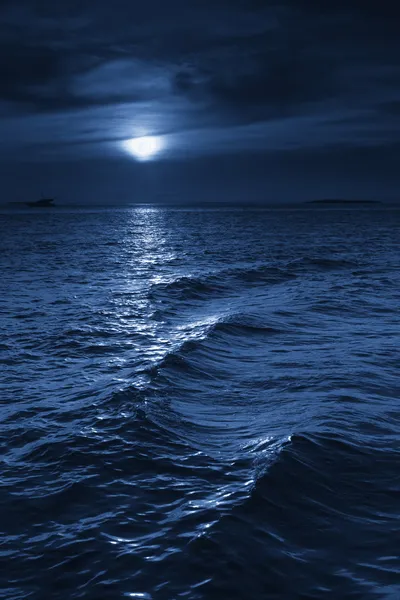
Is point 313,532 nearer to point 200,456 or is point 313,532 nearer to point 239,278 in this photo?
point 200,456

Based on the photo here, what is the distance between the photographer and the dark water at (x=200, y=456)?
6.28 meters

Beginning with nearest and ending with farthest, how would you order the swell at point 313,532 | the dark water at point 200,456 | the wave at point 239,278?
the swell at point 313,532, the dark water at point 200,456, the wave at point 239,278

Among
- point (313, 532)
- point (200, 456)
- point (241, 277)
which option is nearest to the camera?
point (313, 532)

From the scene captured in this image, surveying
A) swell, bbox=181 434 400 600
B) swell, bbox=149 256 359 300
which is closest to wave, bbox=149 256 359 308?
swell, bbox=149 256 359 300

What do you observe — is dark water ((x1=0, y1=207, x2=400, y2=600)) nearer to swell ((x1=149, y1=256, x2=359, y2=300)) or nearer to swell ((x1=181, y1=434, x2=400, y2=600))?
swell ((x1=181, y1=434, x2=400, y2=600))

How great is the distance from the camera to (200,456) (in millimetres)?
9031

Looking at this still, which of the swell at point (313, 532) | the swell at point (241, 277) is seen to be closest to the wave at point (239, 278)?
the swell at point (241, 277)

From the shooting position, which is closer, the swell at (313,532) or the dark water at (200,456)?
the swell at (313,532)

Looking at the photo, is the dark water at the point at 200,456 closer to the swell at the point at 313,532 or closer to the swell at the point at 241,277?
the swell at the point at 313,532

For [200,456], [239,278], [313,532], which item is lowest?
[313,532]

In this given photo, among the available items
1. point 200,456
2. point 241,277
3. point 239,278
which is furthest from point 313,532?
point 241,277

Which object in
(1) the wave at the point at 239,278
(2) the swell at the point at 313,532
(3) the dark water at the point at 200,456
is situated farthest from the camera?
(1) the wave at the point at 239,278

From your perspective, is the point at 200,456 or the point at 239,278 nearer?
the point at 200,456

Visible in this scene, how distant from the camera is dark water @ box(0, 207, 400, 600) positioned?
20.6 ft
